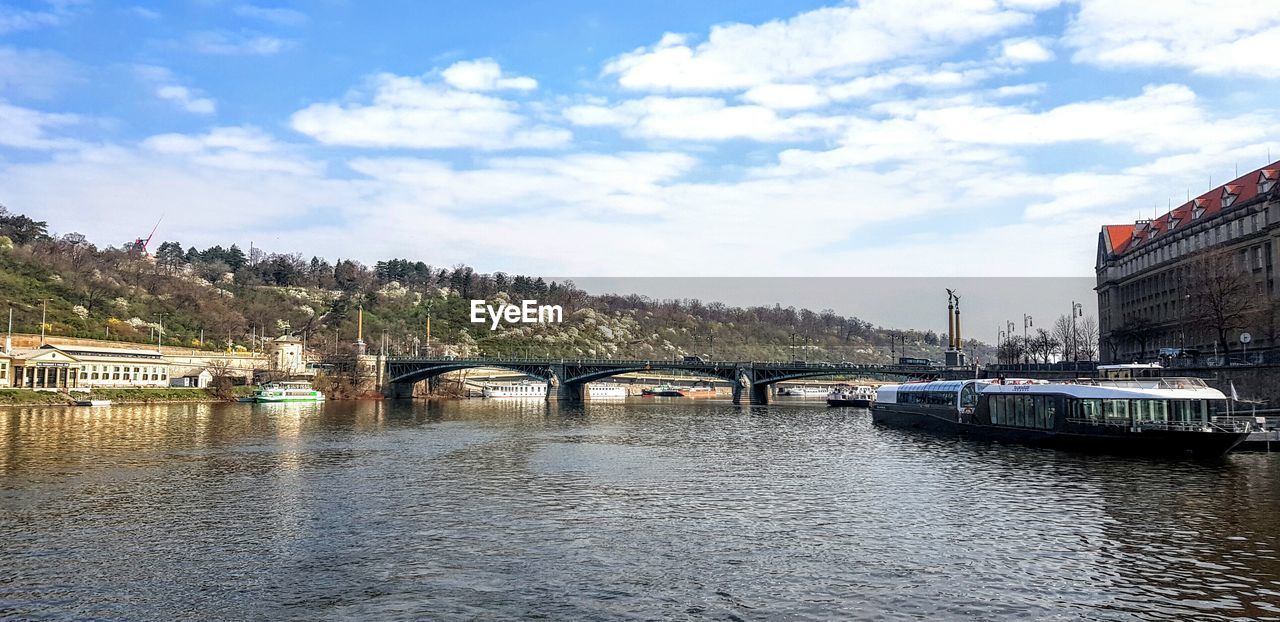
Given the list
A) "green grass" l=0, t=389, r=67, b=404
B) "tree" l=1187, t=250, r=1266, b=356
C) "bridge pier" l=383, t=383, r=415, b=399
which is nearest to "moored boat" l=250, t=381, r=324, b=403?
"green grass" l=0, t=389, r=67, b=404

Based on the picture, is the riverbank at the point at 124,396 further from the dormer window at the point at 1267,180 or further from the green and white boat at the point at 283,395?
the dormer window at the point at 1267,180

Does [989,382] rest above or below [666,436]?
above

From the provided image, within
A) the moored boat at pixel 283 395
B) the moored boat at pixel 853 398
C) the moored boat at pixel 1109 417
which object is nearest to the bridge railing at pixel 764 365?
the moored boat at pixel 853 398

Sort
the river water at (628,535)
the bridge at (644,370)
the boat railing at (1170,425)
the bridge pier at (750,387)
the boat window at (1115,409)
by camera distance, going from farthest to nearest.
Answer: the bridge pier at (750,387) → the bridge at (644,370) → the boat window at (1115,409) → the boat railing at (1170,425) → the river water at (628,535)

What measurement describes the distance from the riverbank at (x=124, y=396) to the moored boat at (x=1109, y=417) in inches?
4568

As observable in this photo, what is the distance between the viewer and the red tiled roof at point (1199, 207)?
5027 inches

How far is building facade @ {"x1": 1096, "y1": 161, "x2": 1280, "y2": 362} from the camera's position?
114 m

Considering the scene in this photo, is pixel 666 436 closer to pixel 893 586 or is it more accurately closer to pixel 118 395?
pixel 893 586

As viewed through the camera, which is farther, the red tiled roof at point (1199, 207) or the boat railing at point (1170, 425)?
the red tiled roof at point (1199, 207)

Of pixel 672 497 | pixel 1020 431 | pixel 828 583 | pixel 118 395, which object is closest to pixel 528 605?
pixel 828 583

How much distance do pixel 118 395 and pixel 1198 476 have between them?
13439 centimetres

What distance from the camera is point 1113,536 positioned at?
33.6 m

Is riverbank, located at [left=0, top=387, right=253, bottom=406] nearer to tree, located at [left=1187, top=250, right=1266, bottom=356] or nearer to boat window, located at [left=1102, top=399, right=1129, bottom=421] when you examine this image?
boat window, located at [left=1102, top=399, right=1129, bottom=421]

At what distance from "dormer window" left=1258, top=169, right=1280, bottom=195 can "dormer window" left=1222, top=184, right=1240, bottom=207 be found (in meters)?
5.95
